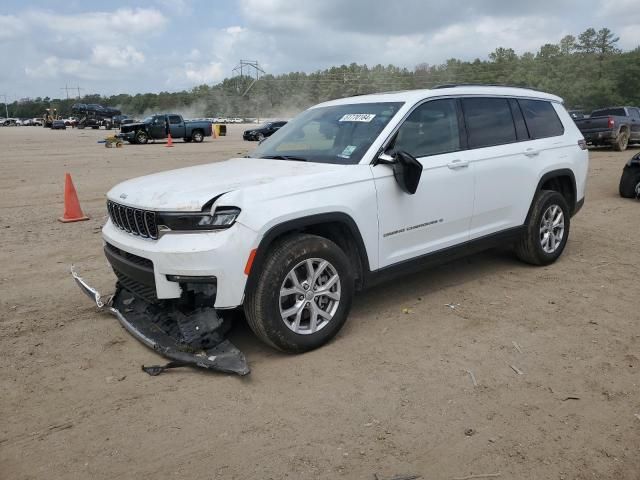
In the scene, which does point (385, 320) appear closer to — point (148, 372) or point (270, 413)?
point (270, 413)

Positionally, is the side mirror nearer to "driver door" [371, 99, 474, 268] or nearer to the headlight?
"driver door" [371, 99, 474, 268]

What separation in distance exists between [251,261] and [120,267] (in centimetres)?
111

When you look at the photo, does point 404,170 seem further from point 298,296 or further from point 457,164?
point 298,296

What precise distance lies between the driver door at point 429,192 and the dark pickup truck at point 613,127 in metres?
18.0

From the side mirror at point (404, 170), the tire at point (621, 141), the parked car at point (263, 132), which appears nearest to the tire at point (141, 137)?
the parked car at point (263, 132)

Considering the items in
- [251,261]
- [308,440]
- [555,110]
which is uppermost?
[555,110]

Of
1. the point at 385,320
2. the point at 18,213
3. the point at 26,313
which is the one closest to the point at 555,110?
the point at 385,320

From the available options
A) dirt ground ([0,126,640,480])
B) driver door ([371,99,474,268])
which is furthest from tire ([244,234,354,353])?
driver door ([371,99,474,268])

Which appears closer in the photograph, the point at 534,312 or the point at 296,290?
the point at 296,290

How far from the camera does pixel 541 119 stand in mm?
5648

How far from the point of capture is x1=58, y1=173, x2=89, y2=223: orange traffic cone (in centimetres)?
823

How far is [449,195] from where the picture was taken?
4.52m

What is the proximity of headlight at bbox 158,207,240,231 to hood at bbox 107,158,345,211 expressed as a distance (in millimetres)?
50

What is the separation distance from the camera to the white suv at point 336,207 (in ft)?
11.1
